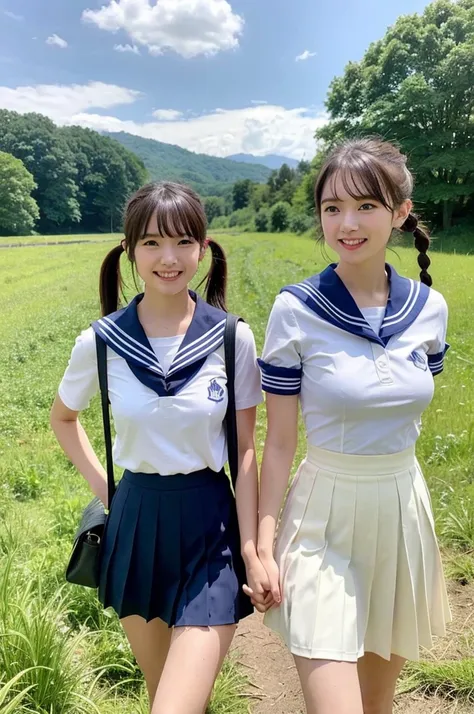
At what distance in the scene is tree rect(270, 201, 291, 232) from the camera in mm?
47156

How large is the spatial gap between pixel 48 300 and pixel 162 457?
519 inches

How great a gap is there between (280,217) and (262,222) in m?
3.65

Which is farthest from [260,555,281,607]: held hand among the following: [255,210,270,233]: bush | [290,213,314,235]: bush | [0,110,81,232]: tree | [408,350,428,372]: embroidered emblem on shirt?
[0,110,81,232]: tree

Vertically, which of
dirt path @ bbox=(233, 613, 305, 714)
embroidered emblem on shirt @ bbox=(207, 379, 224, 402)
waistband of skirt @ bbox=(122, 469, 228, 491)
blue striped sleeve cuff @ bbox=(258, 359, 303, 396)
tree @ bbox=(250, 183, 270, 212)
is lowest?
dirt path @ bbox=(233, 613, 305, 714)

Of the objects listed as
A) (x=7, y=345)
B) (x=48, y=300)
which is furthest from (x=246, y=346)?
(x=48, y=300)

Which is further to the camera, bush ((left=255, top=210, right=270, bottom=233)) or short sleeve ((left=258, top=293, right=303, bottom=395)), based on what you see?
bush ((left=255, top=210, right=270, bottom=233))

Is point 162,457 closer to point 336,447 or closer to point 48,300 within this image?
point 336,447

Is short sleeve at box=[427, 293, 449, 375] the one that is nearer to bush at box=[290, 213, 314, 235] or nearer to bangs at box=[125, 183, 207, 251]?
bangs at box=[125, 183, 207, 251]

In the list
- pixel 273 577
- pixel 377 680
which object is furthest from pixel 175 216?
pixel 377 680

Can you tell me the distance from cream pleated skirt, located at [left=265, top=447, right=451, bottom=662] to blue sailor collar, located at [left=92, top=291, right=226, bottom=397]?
1.52 ft

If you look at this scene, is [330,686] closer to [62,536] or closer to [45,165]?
[62,536]

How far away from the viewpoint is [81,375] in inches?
71.8

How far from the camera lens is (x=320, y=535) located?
1625 millimetres

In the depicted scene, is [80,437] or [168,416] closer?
[168,416]
